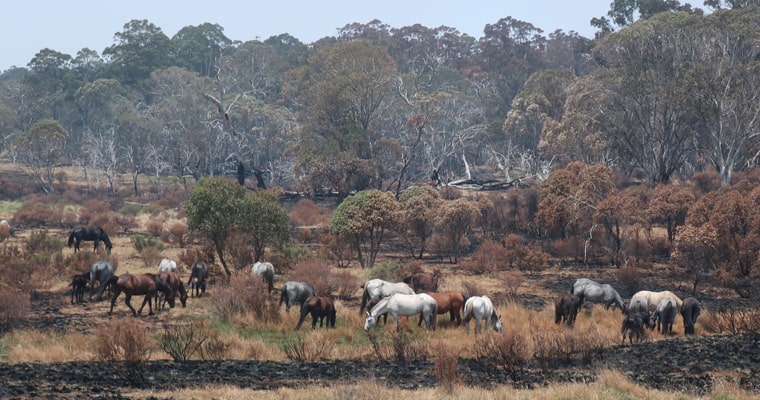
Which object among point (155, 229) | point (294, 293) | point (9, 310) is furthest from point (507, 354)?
point (155, 229)

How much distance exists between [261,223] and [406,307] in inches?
493

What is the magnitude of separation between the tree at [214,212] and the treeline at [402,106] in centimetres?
2504

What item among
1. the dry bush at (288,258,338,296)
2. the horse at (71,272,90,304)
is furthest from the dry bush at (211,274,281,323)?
the horse at (71,272,90,304)

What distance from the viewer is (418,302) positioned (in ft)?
71.5

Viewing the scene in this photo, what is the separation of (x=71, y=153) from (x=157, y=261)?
58.4 meters

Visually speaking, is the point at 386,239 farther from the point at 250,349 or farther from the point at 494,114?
the point at 494,114

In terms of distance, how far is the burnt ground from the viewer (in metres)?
15.1

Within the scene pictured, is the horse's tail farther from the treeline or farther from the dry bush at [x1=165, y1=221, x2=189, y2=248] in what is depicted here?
the treeline

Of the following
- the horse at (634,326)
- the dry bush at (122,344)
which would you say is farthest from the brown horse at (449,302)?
the dry bush at (122,344)

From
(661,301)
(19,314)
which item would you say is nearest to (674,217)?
(661,301)

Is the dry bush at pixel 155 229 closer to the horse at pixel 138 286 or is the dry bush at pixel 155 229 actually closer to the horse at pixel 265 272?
the horse at pixel 265 272

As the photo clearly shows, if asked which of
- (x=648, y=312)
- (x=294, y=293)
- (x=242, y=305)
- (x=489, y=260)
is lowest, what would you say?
(x=489, y=260)

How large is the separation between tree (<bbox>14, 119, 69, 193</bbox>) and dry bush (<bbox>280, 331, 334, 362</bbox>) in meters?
54.0

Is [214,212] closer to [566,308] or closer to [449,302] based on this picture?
[449,302]
